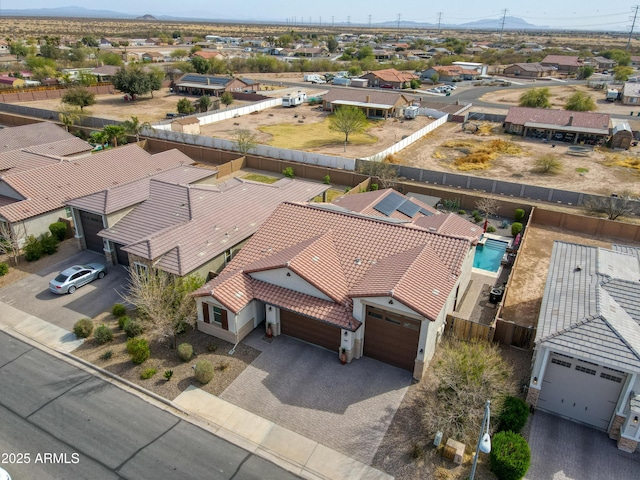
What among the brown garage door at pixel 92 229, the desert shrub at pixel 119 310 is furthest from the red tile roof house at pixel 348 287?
the brown garage door at pixel 92 229

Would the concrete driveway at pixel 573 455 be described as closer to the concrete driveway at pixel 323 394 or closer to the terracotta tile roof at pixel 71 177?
the concrete driveway at pixel 323 394

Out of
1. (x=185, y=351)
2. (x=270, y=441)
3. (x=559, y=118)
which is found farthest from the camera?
(x=559, y=118)

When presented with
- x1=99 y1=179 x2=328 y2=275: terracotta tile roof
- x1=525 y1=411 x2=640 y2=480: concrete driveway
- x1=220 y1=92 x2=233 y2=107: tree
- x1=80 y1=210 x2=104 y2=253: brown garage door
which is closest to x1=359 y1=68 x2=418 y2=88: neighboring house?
x1=220 y1=92 x2=233 y2=107: tree

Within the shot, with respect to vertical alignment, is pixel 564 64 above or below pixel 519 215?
above

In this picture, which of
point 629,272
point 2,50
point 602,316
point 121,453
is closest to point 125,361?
point 121,453

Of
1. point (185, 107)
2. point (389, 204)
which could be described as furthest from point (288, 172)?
point (185, 107)

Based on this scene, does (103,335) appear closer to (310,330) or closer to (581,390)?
(310,330)
